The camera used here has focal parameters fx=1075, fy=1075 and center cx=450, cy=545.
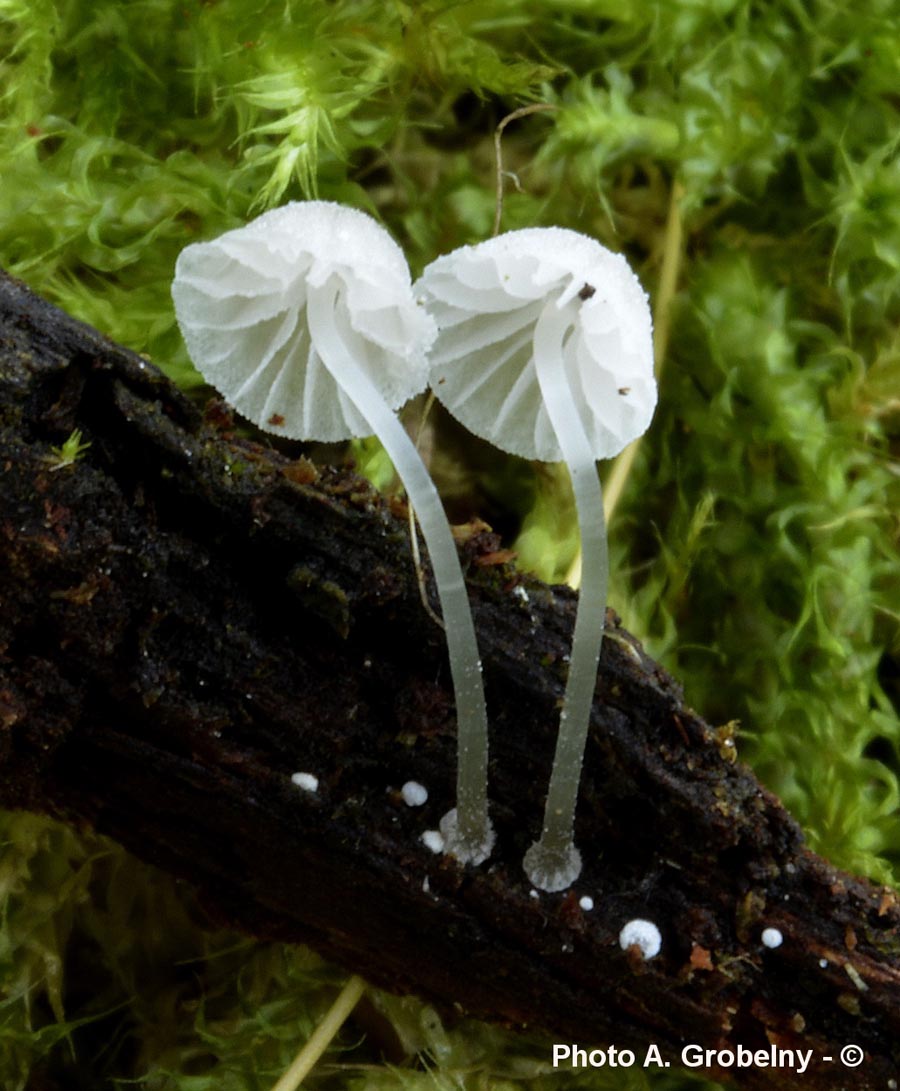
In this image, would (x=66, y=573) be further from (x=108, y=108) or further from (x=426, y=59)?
(x=426, y=59)

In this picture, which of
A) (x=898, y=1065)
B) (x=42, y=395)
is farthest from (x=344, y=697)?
(x=898, y=1065)

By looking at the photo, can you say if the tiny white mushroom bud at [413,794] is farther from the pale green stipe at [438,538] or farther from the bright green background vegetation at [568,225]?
the bright green background vegetation at [568,225]

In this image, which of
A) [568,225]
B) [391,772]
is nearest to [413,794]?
[391,772]

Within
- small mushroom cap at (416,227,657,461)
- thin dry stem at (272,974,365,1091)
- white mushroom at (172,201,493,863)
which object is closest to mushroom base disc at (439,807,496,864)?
white mushroom at (172,201,493,863)

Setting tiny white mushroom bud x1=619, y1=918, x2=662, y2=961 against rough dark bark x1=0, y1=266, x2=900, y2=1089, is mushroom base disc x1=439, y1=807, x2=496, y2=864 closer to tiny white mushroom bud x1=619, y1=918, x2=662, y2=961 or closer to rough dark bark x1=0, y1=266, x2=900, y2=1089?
rough dark bark x1=0, y1=266, x2=900, y2=1089

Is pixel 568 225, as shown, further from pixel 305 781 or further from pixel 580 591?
pixel 305 781

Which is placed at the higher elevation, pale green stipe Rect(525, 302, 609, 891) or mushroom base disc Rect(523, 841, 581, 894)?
pale green stipe Rect(525, 302, 609, 891)

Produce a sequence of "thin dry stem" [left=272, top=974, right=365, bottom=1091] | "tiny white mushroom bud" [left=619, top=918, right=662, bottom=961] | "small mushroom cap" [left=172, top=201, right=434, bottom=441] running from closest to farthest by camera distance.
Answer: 1. "small mushroom cap" [left=172, top=201, right=434, bottom=441]
2. "tiny white mushroom bud" [left=619, top=918, right=662, bottom=961]
3. "thin dry stem" [left=272, top=974, right=365, bottom=1091]
